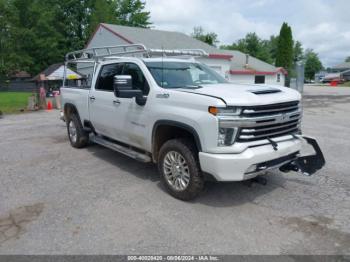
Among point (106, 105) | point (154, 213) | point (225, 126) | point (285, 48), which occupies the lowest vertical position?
point (154, 213)

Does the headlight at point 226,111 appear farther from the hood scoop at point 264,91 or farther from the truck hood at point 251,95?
the hood scoop at point 264,91

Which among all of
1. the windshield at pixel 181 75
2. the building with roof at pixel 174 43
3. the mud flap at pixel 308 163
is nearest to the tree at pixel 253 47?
the building with roof at pixel 174 43

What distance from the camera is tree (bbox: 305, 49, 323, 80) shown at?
90625 millimetres

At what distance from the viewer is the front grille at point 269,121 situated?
3.84 meters

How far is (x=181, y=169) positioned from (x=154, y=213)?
710 millimetres

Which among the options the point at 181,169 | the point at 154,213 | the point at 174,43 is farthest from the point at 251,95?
the point at 174,43

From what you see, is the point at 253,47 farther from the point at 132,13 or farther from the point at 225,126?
the point at 225,126

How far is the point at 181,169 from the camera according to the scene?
4.43 m

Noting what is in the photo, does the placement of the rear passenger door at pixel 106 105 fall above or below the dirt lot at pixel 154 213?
above

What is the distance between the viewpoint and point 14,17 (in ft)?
128

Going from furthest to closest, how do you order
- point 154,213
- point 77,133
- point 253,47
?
point 253,47, point 77,133, point 154,213

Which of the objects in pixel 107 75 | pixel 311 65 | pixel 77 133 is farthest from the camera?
pixel 311 65

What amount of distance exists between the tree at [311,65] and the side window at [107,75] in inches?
3721

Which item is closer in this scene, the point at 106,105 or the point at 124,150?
the point at 124,150
